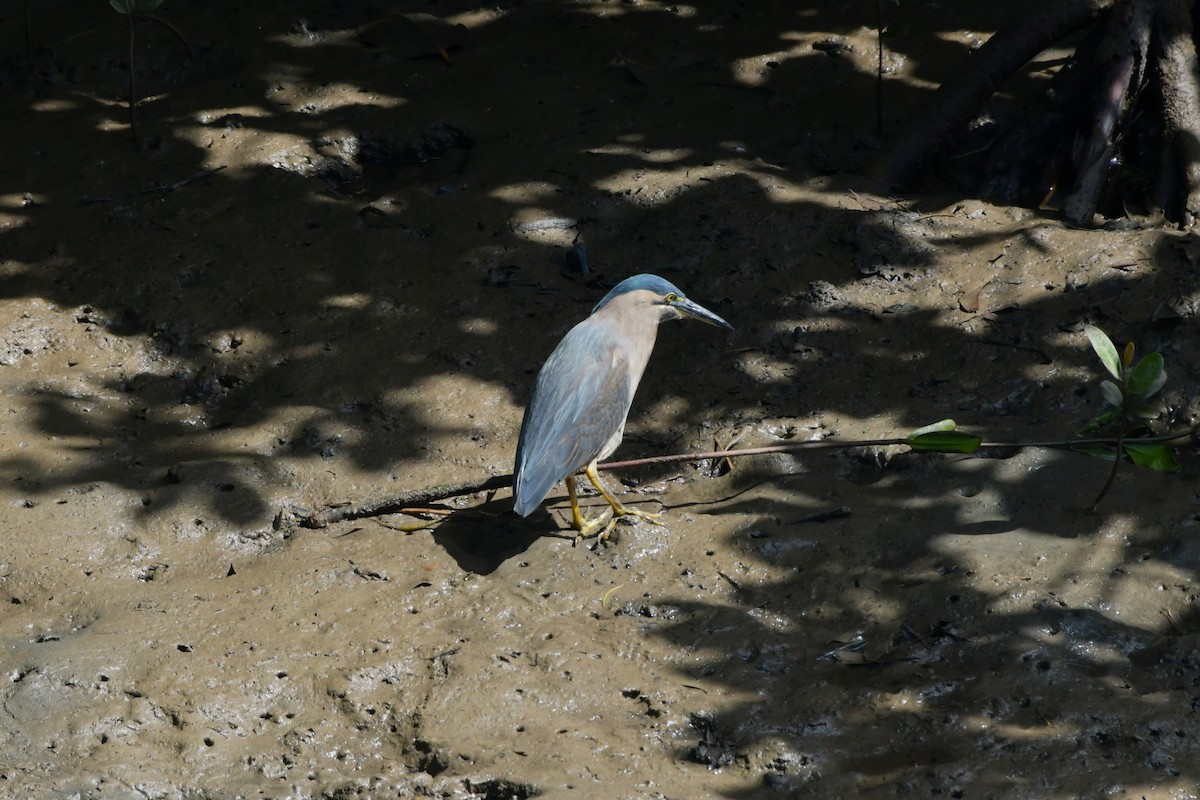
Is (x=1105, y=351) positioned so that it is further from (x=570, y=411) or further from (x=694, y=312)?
(x=570, y=411)

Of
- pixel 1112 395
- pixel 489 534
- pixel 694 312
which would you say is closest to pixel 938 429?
pixel 1112 395

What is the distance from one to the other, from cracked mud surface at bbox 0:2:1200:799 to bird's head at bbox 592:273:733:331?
34 centimetres

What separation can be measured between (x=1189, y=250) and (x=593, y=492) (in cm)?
280

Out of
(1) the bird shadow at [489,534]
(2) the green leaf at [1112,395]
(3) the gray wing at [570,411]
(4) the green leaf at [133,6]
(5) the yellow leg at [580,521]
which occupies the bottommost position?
(1) the bird shadow at [489,534]

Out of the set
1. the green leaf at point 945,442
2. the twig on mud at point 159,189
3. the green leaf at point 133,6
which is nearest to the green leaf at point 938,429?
the green leaf at point 945,442

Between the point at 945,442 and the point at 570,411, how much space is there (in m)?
1.44

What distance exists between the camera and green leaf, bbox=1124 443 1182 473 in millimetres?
4047

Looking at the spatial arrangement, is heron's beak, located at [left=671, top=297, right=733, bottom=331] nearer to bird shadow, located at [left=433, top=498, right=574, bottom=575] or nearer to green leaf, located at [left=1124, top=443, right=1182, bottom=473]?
bird shadow, located at [left=433, top=498, right=574, bottom=575]

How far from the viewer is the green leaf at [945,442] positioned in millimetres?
4223

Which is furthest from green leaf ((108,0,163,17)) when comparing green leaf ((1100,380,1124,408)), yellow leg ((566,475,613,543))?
green leaf ((1100,380,1124,408))

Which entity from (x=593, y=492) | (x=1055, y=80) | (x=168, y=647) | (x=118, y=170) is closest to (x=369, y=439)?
(x=593, y=492)

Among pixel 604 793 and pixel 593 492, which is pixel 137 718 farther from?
pixel 593 492

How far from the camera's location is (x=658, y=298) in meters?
5.03

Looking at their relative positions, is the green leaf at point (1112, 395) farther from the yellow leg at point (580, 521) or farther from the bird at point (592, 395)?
the yellow leg at point (580, 521)
